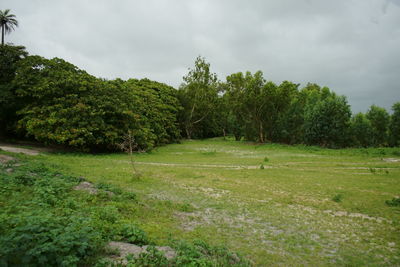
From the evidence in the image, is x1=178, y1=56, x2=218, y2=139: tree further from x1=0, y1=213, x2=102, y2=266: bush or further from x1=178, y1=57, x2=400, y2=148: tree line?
x1=0, y1=213, x2=102, y2=266: bush

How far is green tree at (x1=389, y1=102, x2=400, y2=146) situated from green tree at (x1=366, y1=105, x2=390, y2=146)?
4.76ft

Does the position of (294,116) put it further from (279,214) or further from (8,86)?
(8,86)

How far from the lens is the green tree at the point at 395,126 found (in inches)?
1565

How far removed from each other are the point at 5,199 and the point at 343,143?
45.5m

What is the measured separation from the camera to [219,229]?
7262mm

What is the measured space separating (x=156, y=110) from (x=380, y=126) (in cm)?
4244

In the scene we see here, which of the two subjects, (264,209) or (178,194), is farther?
(178,194)

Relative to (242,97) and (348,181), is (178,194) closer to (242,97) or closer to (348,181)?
(348,181)

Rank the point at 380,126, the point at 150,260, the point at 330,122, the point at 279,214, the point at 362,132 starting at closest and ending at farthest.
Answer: the point at 150,260 < the point at 279,214 < the point at 330,122 < the point at 362,132 < the point at 380,126

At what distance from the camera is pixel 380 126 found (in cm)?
4416

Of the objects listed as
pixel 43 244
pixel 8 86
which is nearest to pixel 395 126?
pixel 43 244

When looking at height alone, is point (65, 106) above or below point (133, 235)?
above

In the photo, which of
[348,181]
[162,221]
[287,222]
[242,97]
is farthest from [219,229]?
[242,97]

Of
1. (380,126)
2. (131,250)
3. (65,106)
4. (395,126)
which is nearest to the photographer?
(131,250)
